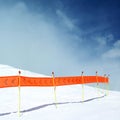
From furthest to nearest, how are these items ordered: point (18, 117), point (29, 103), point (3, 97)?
point (3, 97) < point (29, 103) < point (18, 117)

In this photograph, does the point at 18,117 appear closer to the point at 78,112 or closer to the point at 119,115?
the point at 78,112

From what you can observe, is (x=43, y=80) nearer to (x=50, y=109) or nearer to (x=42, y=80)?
(x=42, y=80)

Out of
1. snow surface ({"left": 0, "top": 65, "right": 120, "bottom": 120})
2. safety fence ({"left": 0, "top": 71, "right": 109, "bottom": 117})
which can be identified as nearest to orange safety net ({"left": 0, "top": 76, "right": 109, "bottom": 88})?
safety fence ({"left": 0, "top": 71, "right": 109, "bottom": 117})

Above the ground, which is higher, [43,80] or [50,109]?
[43,80]

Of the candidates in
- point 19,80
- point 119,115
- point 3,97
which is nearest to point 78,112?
point 119,115

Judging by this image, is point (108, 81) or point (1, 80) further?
point (108, 81)

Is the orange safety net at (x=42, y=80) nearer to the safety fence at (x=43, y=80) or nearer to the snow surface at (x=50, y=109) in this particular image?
the safety fence at (x=43, y=80)

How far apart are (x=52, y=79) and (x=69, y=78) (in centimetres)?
174

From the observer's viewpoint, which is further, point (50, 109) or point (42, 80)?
point (42, 80)

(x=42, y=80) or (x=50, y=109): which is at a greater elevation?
(x=42, y=80)

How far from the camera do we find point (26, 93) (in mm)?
21406

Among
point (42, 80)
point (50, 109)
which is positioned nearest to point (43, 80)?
point (42, 80)

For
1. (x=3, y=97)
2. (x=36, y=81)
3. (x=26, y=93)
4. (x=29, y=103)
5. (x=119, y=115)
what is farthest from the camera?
(x=26, y=93)

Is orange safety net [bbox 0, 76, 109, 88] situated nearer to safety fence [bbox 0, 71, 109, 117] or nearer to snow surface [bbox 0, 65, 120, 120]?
safety fence [bbox 0, 71, 109, 117]
